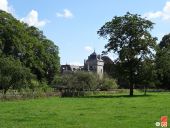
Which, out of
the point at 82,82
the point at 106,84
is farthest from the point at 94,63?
the point at 82,82

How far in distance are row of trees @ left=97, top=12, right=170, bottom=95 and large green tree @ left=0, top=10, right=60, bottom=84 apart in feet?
46.3

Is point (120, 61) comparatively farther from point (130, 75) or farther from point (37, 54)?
point (37, 54)

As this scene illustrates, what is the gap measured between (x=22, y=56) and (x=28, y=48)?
6.23ft

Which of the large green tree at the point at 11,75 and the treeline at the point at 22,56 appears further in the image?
the treeline at the point at 22,56

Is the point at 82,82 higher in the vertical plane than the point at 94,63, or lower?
lower

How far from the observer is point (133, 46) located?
85.2 m

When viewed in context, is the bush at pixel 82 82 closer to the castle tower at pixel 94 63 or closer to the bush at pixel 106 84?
the bush at pixel 106 84

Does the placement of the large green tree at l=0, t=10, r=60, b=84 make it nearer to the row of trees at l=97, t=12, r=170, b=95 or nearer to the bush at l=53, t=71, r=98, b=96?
the bush at l=53, t=71, r=98, b=96

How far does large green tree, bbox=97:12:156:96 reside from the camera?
8462 cm

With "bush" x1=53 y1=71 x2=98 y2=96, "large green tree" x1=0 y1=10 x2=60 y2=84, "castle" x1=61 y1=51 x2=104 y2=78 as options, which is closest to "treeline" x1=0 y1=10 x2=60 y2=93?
"large green tree" x1=0 y1=10 x2=60 y2=84

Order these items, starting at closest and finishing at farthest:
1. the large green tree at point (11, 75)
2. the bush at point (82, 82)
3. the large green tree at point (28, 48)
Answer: the large green tree at point (11, 75) < the large green tree at point (28, 48) < the bush at point (82, 82)

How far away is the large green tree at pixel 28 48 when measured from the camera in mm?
80500

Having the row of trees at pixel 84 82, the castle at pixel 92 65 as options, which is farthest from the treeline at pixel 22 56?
the castle at pixel 92 65

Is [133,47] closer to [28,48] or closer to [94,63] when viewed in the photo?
[28,48]
